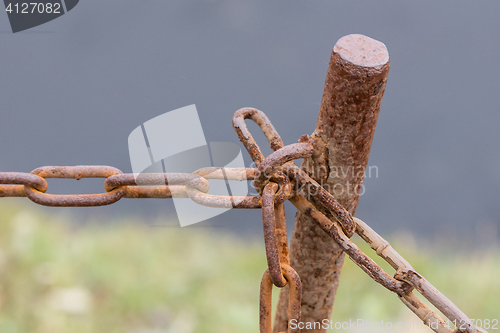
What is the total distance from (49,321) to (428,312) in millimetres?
1143

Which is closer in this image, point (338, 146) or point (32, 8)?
point (338, 146)

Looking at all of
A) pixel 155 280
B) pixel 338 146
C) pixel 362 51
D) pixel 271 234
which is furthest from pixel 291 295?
pixel 155 280

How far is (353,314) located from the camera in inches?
55.2

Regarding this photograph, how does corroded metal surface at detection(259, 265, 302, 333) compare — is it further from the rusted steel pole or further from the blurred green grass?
the blurred green grass

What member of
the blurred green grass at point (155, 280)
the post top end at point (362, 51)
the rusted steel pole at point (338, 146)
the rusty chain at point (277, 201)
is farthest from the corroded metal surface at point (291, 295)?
the blurred green grass at point (155, 280)

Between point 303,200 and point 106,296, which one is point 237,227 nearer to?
point 106,296

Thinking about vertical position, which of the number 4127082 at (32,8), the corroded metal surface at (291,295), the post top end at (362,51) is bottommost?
the corroded metal surface at (291,295)

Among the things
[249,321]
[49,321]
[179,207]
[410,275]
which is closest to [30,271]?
[49,321]

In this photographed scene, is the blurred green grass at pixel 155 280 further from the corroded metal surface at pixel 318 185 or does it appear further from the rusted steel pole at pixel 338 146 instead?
the corroded metal surface at pixel 318 185

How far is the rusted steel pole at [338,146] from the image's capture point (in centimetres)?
57

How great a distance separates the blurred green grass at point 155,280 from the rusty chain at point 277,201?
81cm

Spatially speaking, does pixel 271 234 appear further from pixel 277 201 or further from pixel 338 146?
pixel 338 146

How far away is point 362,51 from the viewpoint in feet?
1.90

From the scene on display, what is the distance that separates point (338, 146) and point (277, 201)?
117 millimetres
